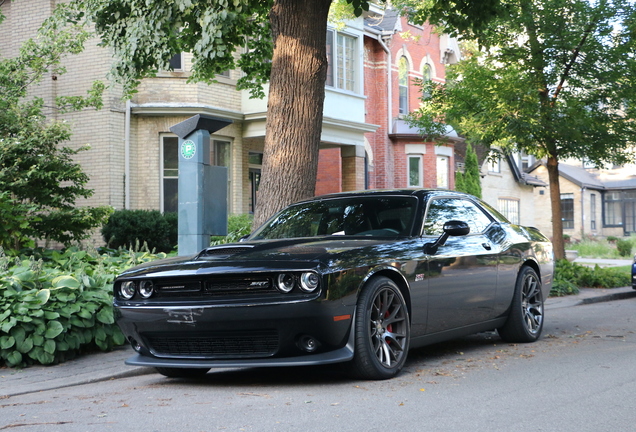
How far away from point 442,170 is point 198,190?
2131 centimetres

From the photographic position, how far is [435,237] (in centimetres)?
687

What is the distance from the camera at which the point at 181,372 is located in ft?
21.1

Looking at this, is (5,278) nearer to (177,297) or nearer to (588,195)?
(177,297)

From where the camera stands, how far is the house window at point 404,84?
28.8m

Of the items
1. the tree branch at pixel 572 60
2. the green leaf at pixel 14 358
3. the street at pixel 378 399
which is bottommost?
the street at pixel 378 399

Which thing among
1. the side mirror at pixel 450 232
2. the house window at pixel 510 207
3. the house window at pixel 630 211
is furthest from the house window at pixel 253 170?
the house window at pixel 630 211

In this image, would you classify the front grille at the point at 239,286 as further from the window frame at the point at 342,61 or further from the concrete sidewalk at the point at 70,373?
the window frame at the point at 342,61

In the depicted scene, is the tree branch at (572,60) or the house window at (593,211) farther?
the house window at (593,211)

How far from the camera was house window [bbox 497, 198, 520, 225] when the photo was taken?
38000 mm

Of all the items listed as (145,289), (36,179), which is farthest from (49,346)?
(36,179)

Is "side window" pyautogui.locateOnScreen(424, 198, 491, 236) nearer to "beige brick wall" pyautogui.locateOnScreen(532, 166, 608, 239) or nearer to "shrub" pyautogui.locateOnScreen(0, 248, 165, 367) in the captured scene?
"shrub" pyautogui.locateOnScreen(0, 248, 165, 367)

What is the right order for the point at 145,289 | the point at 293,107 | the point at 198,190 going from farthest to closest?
the point at 293,107 → the point at 198,190 → the point at 145,289

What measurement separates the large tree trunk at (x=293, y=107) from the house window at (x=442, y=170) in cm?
1994

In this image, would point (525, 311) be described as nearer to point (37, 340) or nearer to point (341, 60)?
point (37, 340)
